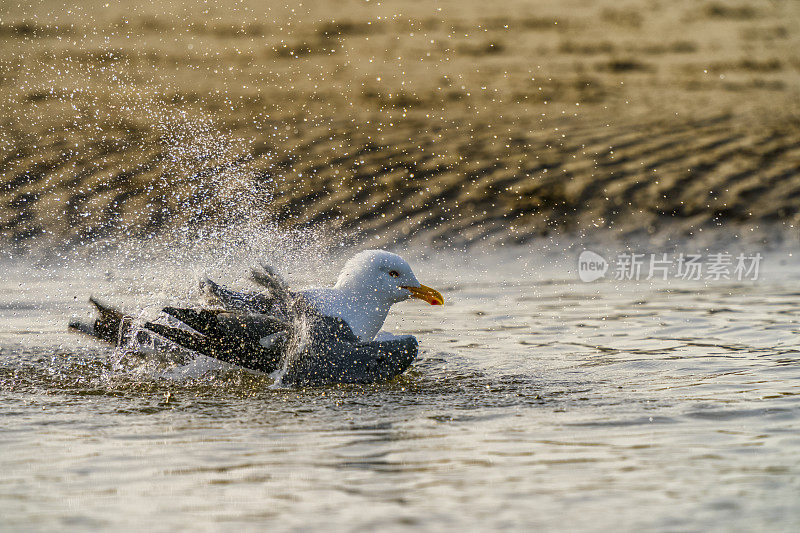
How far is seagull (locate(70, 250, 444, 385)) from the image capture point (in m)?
7.81

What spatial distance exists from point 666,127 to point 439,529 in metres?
11.8

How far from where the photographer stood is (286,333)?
7.90 m

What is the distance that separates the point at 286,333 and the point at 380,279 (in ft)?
3.06

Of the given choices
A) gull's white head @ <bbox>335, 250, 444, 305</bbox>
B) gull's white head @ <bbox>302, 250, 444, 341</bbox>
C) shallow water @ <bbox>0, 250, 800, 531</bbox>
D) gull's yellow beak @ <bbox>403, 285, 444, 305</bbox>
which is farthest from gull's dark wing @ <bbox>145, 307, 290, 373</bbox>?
gull's yellow beak @ <bbox>403, 285, 444, 305</bbox>

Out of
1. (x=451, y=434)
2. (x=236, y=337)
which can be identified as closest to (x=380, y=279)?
(x=236, y=337)

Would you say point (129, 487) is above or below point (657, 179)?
below

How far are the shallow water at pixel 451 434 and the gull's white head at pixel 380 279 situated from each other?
53 cm

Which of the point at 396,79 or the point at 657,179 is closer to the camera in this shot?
the point at 657,179

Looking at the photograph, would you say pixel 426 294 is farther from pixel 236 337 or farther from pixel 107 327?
pixel 107 327

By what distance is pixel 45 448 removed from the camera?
20.0ft

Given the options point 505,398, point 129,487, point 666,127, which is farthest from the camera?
point 666,127

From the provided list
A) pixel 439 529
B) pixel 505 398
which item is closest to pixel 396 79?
pixel 505 398

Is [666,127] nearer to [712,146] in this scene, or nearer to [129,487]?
[712,146]

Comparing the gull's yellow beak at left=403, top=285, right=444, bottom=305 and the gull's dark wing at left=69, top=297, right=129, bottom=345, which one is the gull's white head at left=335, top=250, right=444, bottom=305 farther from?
the gull's dark wing at left=69, top=297, right=129, bottom=345
